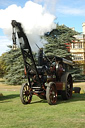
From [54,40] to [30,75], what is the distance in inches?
1022

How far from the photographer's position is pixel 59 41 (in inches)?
1423

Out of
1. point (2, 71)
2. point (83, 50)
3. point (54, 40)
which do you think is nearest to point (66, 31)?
point (54, 40)

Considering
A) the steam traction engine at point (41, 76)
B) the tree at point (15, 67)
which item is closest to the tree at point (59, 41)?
the tree at point (15, 67)

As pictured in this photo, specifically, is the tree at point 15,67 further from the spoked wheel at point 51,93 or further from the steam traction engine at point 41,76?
the spoked wheel at point 51,93

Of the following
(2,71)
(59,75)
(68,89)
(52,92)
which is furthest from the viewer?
(2,71)

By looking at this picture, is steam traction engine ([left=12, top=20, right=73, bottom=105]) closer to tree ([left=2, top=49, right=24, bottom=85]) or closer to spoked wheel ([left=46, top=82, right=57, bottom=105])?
spoked wheel ([left=46, top=82, right=57, bottom=105])

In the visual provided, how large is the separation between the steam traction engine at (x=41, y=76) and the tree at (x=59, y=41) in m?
23.5

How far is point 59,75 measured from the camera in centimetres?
1186

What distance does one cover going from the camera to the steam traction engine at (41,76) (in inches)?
392

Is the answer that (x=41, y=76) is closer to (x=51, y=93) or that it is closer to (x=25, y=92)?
(x=51, y=93)

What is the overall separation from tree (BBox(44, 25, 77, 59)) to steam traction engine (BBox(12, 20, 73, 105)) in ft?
77.0

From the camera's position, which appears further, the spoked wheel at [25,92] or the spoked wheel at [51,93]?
the spoked wheel at [25,92]

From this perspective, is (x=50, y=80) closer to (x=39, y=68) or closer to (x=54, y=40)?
(x=39, y=68)

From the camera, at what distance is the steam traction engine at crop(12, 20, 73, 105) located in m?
9.96
